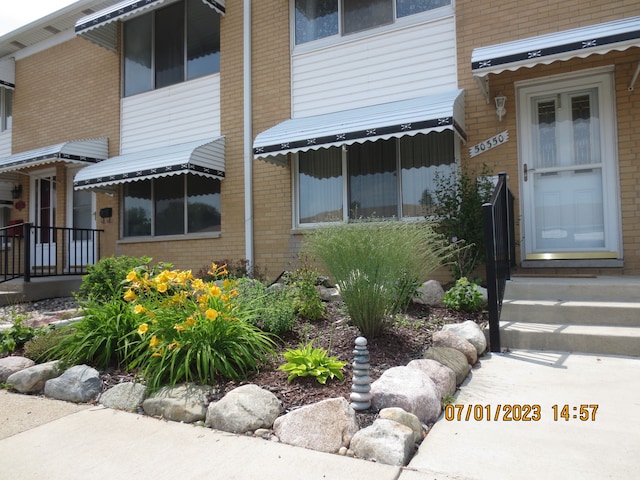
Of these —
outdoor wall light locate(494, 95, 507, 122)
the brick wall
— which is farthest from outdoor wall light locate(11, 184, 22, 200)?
outdoor wall light locate(494, 95, 507, 122)

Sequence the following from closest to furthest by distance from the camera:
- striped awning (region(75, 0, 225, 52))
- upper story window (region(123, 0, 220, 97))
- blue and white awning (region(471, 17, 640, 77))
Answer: blue and white awning (region(471, 17, 640, 77)) < striped awning (region(75, 0, 225, 52)) < upper story window (region(123, 0, 220, 97))

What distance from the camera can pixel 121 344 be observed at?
169 inches

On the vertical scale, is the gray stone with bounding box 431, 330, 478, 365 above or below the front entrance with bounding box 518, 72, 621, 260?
below

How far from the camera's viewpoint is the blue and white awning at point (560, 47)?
521 cm

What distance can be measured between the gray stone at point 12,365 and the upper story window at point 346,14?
660cm

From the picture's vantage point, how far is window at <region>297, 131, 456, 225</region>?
7.22 m

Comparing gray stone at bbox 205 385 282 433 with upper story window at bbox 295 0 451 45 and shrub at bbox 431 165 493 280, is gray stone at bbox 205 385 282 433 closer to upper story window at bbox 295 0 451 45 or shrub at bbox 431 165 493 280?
shrub at bbox 431 165 493 280

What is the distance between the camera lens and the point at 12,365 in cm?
434

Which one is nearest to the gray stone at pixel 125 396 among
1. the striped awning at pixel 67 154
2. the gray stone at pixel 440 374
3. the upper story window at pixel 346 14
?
the gray stone at pixel 440 374

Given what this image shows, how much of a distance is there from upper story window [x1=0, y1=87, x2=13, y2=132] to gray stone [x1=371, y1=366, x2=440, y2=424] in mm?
13591

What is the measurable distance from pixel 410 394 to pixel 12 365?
12.1 ft

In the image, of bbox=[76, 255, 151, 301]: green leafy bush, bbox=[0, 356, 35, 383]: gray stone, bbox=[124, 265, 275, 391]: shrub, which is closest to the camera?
bbox=[124, 265, 275, 391]: shrub

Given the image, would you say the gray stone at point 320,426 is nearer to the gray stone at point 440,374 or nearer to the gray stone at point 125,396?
the gray stone at point 440,374

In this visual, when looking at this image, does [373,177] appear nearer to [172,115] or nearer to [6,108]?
[172,115]
